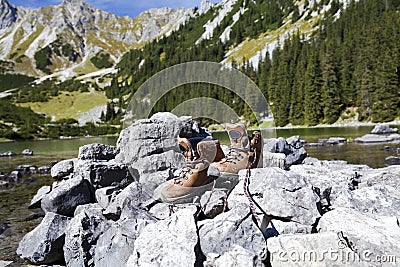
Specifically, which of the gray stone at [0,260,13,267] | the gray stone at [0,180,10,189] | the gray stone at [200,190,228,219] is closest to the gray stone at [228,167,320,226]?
the gray stone at [200,190,228,219]

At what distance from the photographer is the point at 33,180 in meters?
20.6

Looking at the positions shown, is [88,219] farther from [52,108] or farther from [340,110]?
[52,108]

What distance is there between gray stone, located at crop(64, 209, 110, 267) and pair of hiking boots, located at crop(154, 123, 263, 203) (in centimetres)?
161

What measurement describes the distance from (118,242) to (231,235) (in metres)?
2.20

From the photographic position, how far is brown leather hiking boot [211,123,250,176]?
759 centimetres

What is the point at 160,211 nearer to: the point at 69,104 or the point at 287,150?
the point at 287,150

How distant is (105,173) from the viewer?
10.9 metres

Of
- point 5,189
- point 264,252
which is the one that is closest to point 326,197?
point 264,252

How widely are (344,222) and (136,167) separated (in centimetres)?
704

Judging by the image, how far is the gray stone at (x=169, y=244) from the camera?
508cm

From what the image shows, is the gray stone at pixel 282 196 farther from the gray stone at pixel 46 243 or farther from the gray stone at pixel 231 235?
the gray stone at pixel 46 243

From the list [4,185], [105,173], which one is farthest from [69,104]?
[105,173]

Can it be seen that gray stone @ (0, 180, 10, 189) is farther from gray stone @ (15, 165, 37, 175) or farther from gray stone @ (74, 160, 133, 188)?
gray stone @ (74, 160, 133, 188)

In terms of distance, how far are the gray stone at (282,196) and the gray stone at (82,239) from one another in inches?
118
